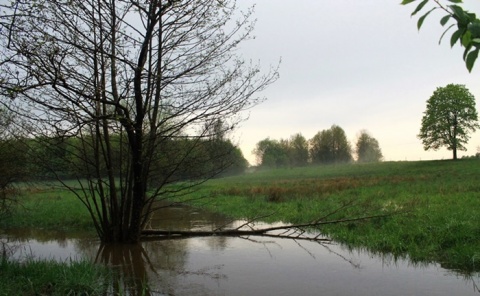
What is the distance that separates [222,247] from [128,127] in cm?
360

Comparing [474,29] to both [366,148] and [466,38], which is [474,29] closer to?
[466,38]

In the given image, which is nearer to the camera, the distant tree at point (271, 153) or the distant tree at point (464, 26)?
the distant tree at point (464, 26)

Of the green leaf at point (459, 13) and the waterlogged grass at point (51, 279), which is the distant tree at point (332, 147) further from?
the green leaf at point (459, 13)

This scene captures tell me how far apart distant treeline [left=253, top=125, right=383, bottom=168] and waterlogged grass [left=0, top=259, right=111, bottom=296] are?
79688mm

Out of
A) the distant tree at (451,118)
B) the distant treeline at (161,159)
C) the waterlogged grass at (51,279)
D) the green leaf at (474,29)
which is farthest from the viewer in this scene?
the distant tree at (451,118)

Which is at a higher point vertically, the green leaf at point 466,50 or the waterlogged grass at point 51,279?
the green leaf at point 466,50

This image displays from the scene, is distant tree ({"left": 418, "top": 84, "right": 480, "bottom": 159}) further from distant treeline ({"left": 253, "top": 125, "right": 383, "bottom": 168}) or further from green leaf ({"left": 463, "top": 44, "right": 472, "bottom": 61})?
green leaf ({"left": 463, "top": 44, "right": 472, "bottom": 61})

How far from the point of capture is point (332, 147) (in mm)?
86875

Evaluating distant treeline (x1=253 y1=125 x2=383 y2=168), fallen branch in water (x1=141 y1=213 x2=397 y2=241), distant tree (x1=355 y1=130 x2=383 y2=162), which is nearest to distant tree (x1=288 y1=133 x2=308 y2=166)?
distant treeline (x1=253 y1=125 x2=383 y2=168)

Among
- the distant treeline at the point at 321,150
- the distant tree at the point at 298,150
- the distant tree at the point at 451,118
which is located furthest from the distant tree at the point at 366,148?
the distant tree at the point at 451,118

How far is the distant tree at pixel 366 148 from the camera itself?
8906 centimetres

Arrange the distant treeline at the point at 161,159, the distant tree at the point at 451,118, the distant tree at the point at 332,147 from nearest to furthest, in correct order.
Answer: the distant treeline at the point at 161,159, the distant tree at the point at 451,118, the distant tree at the point at 332,147

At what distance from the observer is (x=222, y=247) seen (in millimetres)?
9953

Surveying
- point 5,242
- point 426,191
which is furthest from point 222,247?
point 426,191
